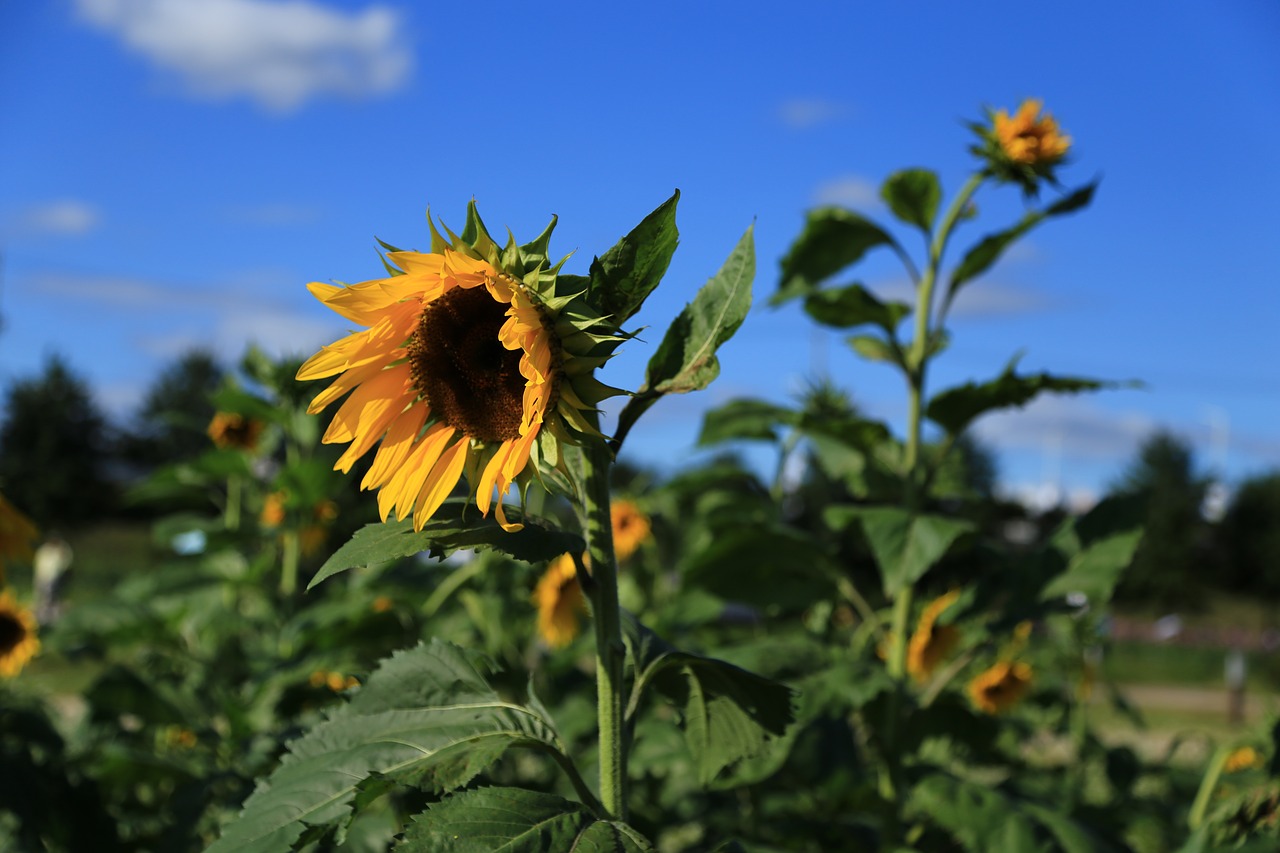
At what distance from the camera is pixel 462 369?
60.1 inches

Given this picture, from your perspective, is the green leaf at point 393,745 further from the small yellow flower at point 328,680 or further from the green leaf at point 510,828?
the small yellow flower at point 328,680

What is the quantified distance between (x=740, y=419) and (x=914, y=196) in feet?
2.26

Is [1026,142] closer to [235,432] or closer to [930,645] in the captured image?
[930,645]

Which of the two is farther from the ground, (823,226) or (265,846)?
(823,226)

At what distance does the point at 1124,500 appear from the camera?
272 centimetres

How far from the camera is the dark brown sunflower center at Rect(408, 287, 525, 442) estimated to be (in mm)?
1487

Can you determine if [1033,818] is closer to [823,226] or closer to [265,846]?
[823,226]

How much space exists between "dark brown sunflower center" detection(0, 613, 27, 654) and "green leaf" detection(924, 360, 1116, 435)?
13.2 ft

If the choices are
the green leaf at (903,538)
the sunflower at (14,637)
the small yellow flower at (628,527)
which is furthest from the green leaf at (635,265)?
the sunflower at (14,637)

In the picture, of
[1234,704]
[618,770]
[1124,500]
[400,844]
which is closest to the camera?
[400,844]

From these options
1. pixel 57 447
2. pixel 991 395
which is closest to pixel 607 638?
pixel 991 395

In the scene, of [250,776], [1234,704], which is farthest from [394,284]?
[1234,704]

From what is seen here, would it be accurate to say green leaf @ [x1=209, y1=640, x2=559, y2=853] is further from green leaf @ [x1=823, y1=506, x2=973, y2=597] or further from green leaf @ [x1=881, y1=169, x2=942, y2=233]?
green leaf @ [x1=881, y1=169, x2=942, y2=233]

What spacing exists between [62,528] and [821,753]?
35.3 metres
